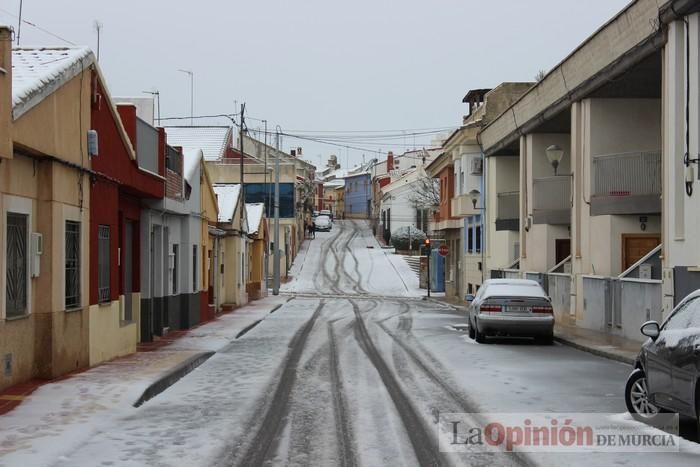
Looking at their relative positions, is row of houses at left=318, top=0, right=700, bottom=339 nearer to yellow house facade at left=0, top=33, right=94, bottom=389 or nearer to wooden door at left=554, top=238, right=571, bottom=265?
Answer: wooden door at left=554, top=238, right=571, bottom=265

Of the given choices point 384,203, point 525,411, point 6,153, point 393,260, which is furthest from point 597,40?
point 384,203

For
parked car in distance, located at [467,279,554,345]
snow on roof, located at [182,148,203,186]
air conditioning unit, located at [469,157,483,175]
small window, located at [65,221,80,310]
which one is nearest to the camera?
small window, located at [65,221,80,310]

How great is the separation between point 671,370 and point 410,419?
9.69ft

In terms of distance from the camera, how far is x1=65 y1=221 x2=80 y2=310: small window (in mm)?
14398

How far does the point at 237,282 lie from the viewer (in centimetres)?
3991

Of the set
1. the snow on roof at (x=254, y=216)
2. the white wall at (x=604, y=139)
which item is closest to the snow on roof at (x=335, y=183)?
the snow on roof at (x=254, y=216)

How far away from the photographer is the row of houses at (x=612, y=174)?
18781mm

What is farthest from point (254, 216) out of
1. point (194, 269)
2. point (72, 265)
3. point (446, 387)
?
point (446, 387)

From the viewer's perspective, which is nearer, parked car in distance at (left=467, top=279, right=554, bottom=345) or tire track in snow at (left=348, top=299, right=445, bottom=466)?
tire track in snow at (left=348, top=299, right=445, bottom=466)

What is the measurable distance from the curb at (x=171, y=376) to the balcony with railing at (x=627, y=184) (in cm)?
1189

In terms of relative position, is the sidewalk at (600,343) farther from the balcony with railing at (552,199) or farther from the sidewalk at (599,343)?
the balcony with railing at (552,199)

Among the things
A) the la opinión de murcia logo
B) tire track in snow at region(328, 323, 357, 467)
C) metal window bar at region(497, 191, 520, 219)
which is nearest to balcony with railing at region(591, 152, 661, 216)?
tire track in snow at region(328, 323, 357, 467)

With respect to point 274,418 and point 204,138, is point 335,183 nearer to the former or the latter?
point 204,138

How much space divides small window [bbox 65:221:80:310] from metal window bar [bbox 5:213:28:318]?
1464 mm
